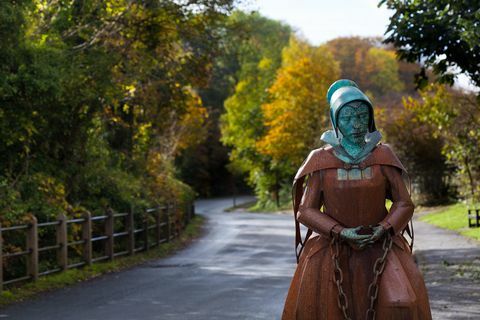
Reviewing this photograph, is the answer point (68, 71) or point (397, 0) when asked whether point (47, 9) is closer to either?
point (68, 71)

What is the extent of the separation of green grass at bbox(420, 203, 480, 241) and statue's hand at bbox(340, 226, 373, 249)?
61.7 feet

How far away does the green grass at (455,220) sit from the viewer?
→ 1036 inches

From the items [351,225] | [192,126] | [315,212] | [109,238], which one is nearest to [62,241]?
[109,238]

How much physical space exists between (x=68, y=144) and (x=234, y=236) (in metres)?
11.1

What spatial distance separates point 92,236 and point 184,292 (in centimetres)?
672

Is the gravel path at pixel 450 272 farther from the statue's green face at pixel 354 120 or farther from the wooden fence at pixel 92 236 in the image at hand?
the wooden fence at pixel 92 236

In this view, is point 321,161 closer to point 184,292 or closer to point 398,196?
point 398,196

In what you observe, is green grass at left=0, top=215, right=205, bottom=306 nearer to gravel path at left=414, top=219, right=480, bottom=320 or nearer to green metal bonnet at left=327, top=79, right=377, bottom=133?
gravel path at left=414, top=219, right=480, bottom=320

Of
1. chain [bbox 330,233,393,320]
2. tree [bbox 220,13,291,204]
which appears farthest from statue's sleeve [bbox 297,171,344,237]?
tree [bbox 220,13,291,204]

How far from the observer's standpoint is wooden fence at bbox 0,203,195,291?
15109 millimetres

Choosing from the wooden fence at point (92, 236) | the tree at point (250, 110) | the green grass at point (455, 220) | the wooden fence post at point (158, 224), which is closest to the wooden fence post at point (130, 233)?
the wooden fence at point (92, 236)

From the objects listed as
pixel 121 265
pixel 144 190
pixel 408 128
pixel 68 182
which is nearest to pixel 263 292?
pixel 121 265

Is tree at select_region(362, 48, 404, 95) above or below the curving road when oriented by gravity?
above

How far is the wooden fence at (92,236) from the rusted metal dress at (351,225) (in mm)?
8614
